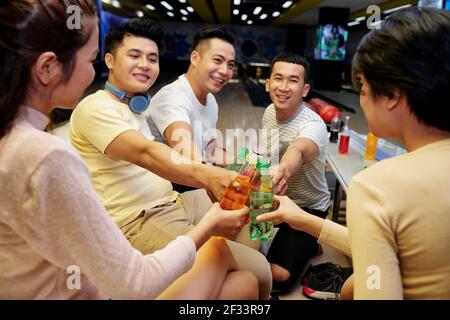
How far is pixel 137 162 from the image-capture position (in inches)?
50.4

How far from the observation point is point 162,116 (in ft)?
5.33

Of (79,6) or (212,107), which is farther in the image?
(212,107)

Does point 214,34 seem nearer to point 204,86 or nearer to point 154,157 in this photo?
point 204,86

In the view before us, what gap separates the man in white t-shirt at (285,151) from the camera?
1.87m

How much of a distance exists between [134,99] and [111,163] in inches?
10.0

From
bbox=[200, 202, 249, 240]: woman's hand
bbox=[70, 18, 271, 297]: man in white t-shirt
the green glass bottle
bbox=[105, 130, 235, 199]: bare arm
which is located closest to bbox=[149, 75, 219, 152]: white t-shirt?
bbox=[70, 18, 271, 297]: man in white t-shirt

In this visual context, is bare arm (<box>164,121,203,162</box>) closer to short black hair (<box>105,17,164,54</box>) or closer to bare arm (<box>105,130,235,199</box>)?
bare arm (<box>105,130,235,199</box>)

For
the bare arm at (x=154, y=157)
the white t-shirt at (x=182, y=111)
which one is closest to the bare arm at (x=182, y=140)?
the white t-shirt at (x=182, y=111)

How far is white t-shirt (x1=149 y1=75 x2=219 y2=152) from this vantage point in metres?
1.62

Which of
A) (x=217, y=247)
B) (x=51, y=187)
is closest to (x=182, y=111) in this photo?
(x=217, y=247)

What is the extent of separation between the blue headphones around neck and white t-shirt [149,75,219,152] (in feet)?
0.56

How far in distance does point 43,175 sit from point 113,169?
27.5 inches

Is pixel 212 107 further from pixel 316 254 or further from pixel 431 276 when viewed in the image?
pixel 431 276
